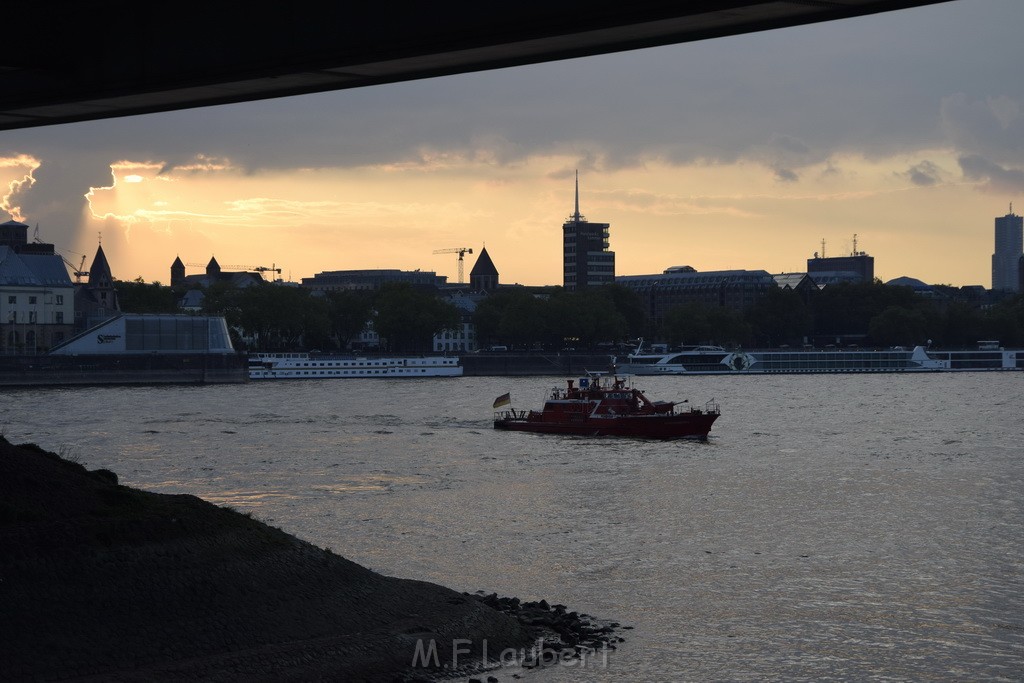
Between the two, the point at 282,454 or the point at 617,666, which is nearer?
the point at 617,666

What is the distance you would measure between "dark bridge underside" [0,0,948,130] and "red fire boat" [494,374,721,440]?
47066 millimetres

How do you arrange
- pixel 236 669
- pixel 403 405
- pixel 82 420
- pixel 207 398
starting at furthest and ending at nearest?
1. pixel 207 398
2. pixel 403 405
3. pixel 82 420
4. pixel 236 669

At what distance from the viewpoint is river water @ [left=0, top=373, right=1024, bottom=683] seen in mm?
21688

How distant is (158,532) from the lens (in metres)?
19.0

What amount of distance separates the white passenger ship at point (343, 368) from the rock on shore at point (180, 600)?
121 m

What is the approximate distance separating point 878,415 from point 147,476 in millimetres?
52934

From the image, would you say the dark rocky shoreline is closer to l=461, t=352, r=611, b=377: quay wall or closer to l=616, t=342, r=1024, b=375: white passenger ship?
l=616, t=342, r=1024, b=375: white passenger ship

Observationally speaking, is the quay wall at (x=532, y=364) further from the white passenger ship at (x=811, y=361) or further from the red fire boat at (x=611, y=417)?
the red fire boat at (x=611, y=417)

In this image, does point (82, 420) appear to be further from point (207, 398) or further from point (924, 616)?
point (924, 616)

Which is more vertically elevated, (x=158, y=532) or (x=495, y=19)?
(x=495, y=19)

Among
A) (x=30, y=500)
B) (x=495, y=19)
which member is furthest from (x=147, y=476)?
(x=495, y=19)

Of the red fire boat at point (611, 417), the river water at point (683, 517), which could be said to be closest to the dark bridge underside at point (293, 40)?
the river water at point (683, 517)

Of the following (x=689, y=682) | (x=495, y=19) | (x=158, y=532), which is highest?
(x=495, y=19)

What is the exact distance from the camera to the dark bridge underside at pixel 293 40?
41.4 ft
